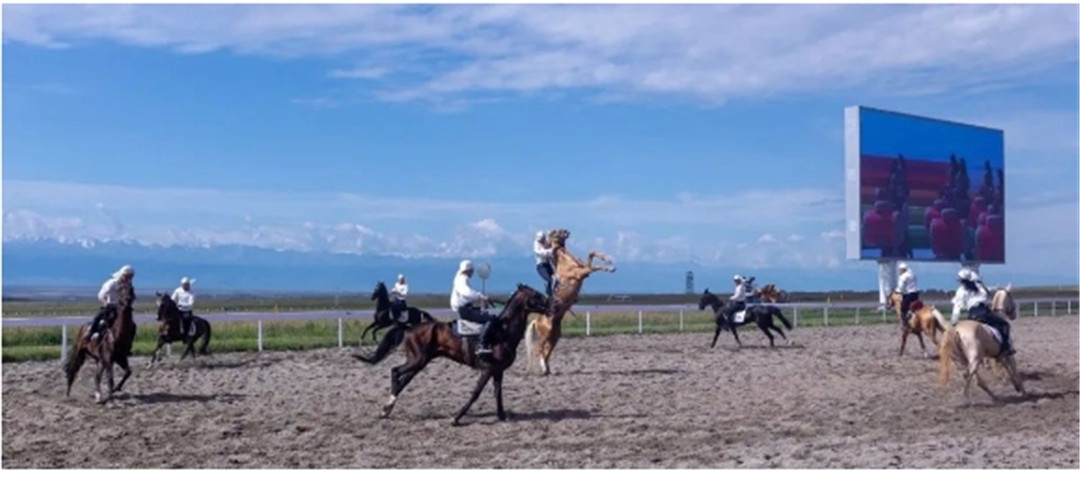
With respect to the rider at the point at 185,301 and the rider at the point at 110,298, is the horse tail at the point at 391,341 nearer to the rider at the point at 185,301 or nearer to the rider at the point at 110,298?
the rider at the point at 110,298

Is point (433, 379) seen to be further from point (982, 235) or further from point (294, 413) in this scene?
point (982, 235)

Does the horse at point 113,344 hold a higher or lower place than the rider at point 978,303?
lower

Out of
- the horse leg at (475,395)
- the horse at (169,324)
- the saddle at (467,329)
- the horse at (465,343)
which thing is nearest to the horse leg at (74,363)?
the horse at (169,324)

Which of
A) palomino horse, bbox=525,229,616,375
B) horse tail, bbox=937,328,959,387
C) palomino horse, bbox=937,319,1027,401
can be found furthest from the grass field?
palomino horse, bbox=937,319,1027,401

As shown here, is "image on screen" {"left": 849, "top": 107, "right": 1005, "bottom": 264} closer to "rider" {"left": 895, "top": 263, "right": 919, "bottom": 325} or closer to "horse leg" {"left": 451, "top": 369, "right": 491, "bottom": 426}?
"rider" {"left": 895, "top": 263, "right": 919, "bottom": 325}

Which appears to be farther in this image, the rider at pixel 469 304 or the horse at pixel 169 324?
the horse at pixel 169 324

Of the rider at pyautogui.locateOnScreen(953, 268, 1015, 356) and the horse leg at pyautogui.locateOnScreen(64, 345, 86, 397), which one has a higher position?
the rider at pyautogui.locateOnScreen(953, 268, 1015, 356)

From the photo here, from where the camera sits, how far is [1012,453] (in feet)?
37.1

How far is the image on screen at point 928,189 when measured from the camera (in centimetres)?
3500

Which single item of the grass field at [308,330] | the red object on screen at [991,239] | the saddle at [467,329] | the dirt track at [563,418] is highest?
the red object on screen at [991,239]

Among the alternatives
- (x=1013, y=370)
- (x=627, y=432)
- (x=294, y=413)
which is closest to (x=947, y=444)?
(x=627, y=432)

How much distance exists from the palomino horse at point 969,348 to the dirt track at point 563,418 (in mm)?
398

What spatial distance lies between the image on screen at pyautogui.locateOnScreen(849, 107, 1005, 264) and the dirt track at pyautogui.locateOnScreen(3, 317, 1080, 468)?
45.9 ft

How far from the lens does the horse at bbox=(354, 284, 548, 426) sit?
13.6 meters
